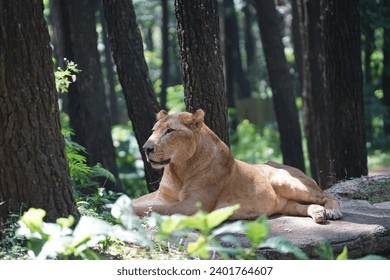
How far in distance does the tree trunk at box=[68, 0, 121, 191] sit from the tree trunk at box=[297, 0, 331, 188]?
13.4 ft

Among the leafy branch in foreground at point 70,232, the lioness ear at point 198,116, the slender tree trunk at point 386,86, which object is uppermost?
the lioness ear at point 198,116

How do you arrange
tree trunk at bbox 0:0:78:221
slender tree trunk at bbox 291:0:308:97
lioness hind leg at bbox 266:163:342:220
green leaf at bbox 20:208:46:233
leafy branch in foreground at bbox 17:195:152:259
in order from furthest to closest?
slender tree trunk at bbox 291:0:308:97, lioness hind leg at bbox 266:163:342:220, tree trunk at bbox 0:0:78:221, green leaf at bbox 20:208:46:233, leafy branch in foreground at bbox 17:195:152:259

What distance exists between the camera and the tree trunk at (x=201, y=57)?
903cm

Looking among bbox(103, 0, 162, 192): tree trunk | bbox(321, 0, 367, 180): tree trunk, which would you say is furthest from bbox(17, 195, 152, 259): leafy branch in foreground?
bbox(321, 0, 367, 180): tree trunk

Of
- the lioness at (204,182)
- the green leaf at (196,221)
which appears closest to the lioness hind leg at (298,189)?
the lioness at (204,182)

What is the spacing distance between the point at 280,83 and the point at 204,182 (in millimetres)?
8795

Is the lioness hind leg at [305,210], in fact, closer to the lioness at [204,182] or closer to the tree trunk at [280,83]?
the lioness at [204,182]

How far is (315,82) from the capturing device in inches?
583

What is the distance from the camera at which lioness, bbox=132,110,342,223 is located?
746 cm

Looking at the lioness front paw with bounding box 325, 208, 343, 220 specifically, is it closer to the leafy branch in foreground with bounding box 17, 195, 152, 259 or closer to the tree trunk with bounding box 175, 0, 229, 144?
the tree trunk with bounding box 175, 0, 229, 144

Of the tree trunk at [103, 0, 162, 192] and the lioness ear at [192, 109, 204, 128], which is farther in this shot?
the tree trunk at [103, 0, 162, 192]

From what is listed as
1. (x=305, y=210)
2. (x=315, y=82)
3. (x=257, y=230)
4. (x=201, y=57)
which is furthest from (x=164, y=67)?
(x=257, y=230)

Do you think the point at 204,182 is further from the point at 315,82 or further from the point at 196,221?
the point at 315,82

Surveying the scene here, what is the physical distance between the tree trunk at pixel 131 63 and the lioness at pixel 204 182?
8.86 feet
